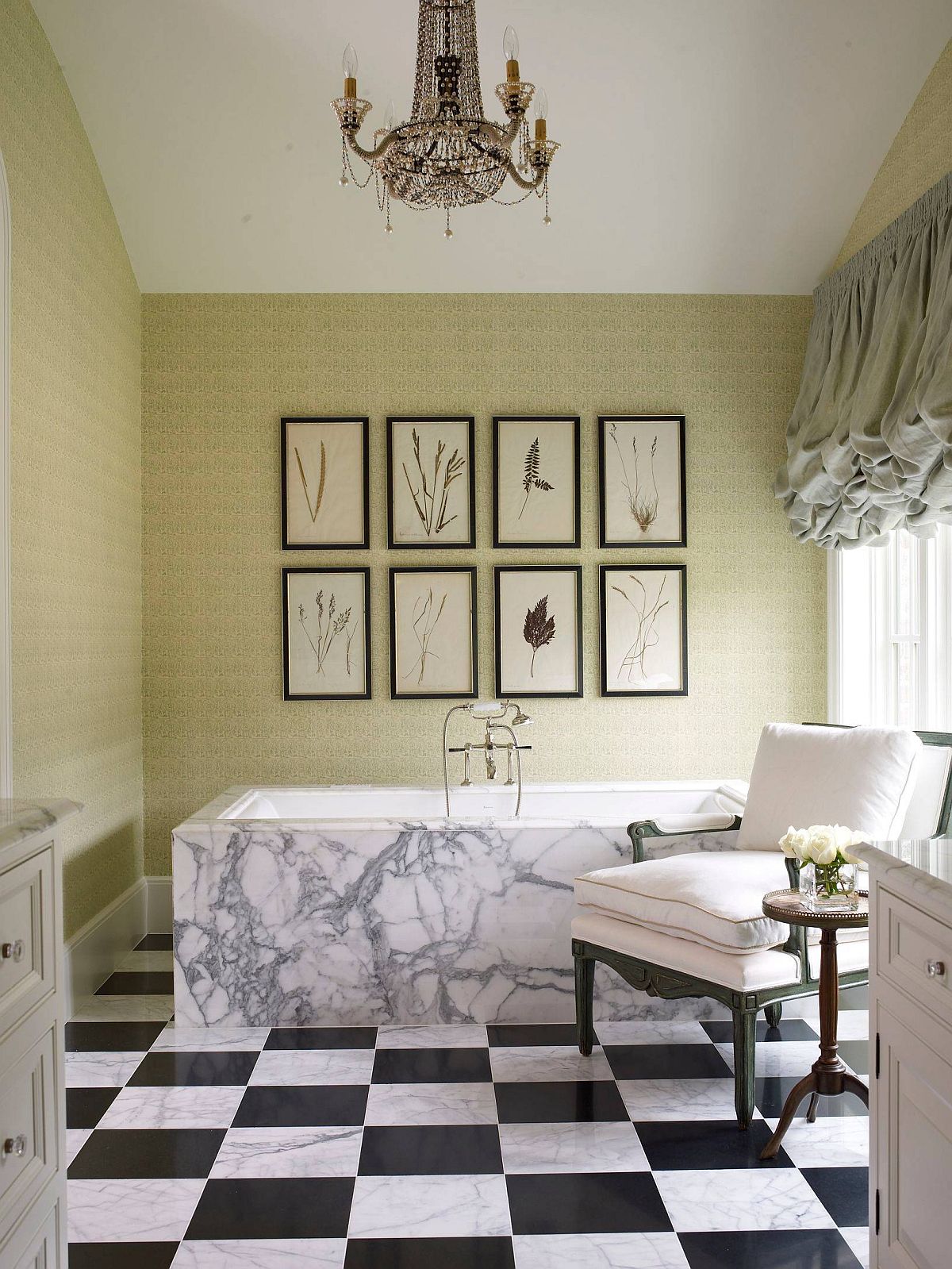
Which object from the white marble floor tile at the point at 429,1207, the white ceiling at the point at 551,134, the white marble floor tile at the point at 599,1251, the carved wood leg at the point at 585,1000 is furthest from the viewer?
the white ceiling at the point at 551,134

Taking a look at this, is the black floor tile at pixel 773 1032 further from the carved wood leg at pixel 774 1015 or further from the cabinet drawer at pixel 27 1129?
the cabinet drawer at pixel 27 1129

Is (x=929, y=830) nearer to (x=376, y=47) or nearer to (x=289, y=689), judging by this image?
(x=289, y=689)

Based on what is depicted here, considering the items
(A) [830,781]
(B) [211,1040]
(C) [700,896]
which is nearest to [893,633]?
(A) [830,781]

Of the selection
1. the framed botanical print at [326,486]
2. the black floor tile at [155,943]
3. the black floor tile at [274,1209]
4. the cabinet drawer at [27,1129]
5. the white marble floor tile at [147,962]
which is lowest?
the black floor tile at [155,943]

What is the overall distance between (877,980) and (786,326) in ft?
10.9

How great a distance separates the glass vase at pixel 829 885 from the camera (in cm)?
235

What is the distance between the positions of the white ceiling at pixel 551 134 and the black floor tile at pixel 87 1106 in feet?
9.87

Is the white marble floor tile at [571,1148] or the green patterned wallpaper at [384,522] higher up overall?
the green patterned wallpaper at [384,522]

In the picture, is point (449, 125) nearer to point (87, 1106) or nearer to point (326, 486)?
point (326, 486)

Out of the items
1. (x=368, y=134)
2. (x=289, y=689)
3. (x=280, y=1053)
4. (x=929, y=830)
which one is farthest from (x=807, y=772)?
(x=368, y=134)

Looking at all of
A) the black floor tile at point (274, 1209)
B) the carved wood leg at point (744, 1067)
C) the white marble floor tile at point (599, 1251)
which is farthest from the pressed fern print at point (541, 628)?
the white marble floor tile at point (599, 1251)

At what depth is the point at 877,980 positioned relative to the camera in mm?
1702

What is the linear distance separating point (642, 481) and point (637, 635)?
25.1 inches

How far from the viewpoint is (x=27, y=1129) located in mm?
1490
